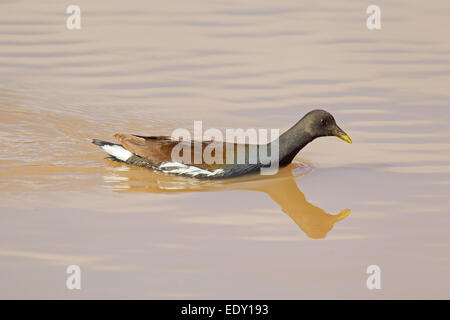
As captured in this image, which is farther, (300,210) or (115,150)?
(115,150)

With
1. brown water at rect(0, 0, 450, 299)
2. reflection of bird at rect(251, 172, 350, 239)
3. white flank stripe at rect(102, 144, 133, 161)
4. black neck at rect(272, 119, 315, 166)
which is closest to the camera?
brown water at rect(0, 0, 450, 299)

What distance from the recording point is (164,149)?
34.7ft

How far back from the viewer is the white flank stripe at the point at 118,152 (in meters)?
10.8

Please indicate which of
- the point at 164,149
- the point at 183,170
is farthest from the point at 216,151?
the point at 164,149

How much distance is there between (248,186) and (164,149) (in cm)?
112

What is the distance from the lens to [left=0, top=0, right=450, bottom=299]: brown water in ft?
25.3

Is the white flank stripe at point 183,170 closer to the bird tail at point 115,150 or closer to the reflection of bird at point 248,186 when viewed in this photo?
the reflection of bird at point 248,186

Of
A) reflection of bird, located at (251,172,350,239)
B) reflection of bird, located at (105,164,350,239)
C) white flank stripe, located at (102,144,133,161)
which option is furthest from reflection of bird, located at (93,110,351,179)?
reflection of bird, located at (251,172,350,239)

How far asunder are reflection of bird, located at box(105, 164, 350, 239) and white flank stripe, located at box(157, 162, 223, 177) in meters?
0.07

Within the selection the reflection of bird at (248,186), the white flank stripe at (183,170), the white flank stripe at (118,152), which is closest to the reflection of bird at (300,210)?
the reflection of bird at (248,186)

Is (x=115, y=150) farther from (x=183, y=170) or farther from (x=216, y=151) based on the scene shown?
(x=216, y=151)

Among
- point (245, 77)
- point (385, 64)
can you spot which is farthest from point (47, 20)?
point (385, 64)

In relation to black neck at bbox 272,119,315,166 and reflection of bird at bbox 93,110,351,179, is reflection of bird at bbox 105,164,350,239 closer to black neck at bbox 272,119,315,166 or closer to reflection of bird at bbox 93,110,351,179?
reflection of bird at bbox 93,110,351,179

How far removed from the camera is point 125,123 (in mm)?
12430
